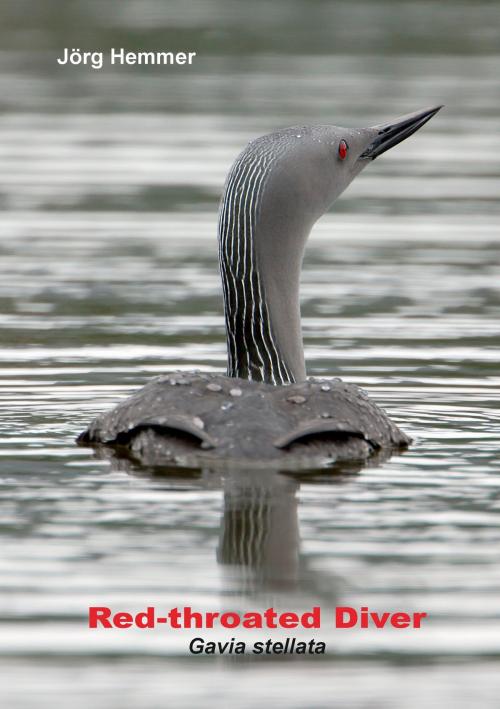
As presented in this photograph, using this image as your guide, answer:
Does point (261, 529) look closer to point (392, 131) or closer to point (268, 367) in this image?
point (268, 367)

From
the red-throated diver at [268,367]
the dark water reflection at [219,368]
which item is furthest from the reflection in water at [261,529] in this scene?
the red-throated diver at [268,367]

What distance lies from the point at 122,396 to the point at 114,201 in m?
5.67

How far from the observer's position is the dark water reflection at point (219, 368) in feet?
15.0

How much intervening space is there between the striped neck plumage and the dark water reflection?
0.69 meters

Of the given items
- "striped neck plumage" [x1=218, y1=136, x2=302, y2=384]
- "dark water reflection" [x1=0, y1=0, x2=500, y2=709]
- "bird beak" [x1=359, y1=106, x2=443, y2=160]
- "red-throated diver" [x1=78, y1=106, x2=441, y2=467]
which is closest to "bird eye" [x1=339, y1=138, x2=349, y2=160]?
"red-throated diver" [x1=78, y1=106, x2=441, y2=467]

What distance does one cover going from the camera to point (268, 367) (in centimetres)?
700

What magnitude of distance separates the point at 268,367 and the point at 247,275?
1.20 feet

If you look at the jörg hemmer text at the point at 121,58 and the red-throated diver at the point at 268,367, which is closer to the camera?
the red-throated diver at the point at 268,367

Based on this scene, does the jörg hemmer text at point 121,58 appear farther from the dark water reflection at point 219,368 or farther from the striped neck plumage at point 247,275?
the striped neck plumage at point 247,275

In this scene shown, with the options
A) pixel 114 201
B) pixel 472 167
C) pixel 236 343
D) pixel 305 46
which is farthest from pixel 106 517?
pixel 305 46

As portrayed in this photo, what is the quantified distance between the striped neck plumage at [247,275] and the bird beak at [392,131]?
86 cm

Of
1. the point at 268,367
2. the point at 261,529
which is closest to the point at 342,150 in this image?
the point at 268,367

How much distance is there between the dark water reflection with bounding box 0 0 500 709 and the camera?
4.56m

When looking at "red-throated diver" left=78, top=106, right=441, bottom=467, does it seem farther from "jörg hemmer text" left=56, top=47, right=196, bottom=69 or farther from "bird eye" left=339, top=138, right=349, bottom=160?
"jörg hemmer text" left=56, top=47, right=196, bottom=69
